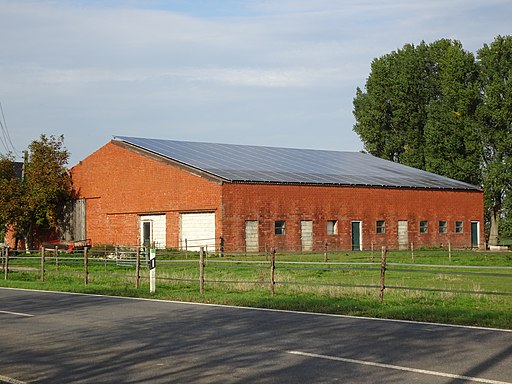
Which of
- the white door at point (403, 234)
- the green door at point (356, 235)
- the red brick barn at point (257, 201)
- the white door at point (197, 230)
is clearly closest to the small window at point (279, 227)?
the red brick barn at point (257, 201)

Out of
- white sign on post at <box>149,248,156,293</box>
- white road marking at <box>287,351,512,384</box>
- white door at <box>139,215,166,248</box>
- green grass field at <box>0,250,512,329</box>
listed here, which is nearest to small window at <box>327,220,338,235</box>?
white door at <box>139,215,166,248</box>

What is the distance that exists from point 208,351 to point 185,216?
125 feet

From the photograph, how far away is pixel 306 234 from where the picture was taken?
170ft

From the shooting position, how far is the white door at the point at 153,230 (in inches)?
2045

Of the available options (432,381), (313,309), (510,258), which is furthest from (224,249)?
(432,381)

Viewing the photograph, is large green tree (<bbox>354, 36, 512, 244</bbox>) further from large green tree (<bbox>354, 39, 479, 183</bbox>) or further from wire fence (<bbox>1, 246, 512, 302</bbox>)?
wire fence (<bbox>1, 246, 512, 302</bbox>)

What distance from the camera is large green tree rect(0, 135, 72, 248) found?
56850 millimetres

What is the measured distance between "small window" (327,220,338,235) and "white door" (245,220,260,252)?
5666 mm

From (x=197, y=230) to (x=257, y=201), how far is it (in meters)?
3.86

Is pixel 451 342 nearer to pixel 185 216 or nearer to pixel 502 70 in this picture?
pixel 185 216

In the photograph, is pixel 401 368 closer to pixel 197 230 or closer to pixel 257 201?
pixel 257 201

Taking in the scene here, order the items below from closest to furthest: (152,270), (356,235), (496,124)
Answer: (152,270), (356,235), (496,124)

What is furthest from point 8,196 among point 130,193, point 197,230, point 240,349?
point 240,349

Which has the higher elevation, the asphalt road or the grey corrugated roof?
the grey corrugated roof
